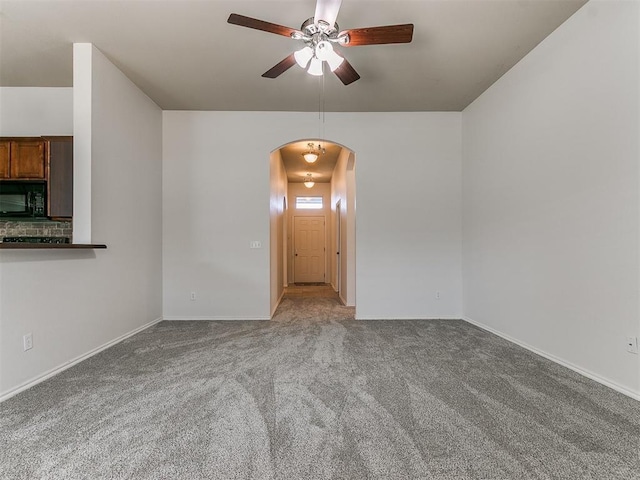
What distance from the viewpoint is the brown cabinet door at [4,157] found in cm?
335

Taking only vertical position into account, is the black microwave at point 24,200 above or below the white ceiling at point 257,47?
below

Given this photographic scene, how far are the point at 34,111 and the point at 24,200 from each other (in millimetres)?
1150

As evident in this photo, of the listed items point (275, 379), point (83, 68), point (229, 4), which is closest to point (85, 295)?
point (275, 379)

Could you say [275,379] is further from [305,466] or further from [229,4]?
[229,4]

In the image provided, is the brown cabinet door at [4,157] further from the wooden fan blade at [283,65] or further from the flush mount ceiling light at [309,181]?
the flush mount ceiling light at [309,181]

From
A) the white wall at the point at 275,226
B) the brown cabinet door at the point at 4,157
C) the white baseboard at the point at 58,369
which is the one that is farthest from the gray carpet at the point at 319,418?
the brown cabinet door at the point at 4,157

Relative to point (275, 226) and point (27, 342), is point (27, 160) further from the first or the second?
point (275, 226)

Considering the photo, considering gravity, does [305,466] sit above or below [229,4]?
below

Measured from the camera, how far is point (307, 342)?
3.33m

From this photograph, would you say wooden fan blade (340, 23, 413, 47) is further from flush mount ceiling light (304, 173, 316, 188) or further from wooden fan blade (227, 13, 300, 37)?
flush mount ceiling light (304, 173, 316, 188)

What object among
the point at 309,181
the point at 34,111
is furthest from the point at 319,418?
the point at 309,181

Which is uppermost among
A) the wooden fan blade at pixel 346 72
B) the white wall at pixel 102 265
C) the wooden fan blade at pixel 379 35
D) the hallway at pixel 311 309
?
the wooden fan blade at pixel 379 35

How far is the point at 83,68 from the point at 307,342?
11.4 ft

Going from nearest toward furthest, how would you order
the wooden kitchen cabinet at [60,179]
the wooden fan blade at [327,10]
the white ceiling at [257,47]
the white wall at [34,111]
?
the wooden fan blade at [327,10]
the white ceiling at [257,47]
the wooden kitchen cabinet at [60,179]
the white wall at [34,111]
